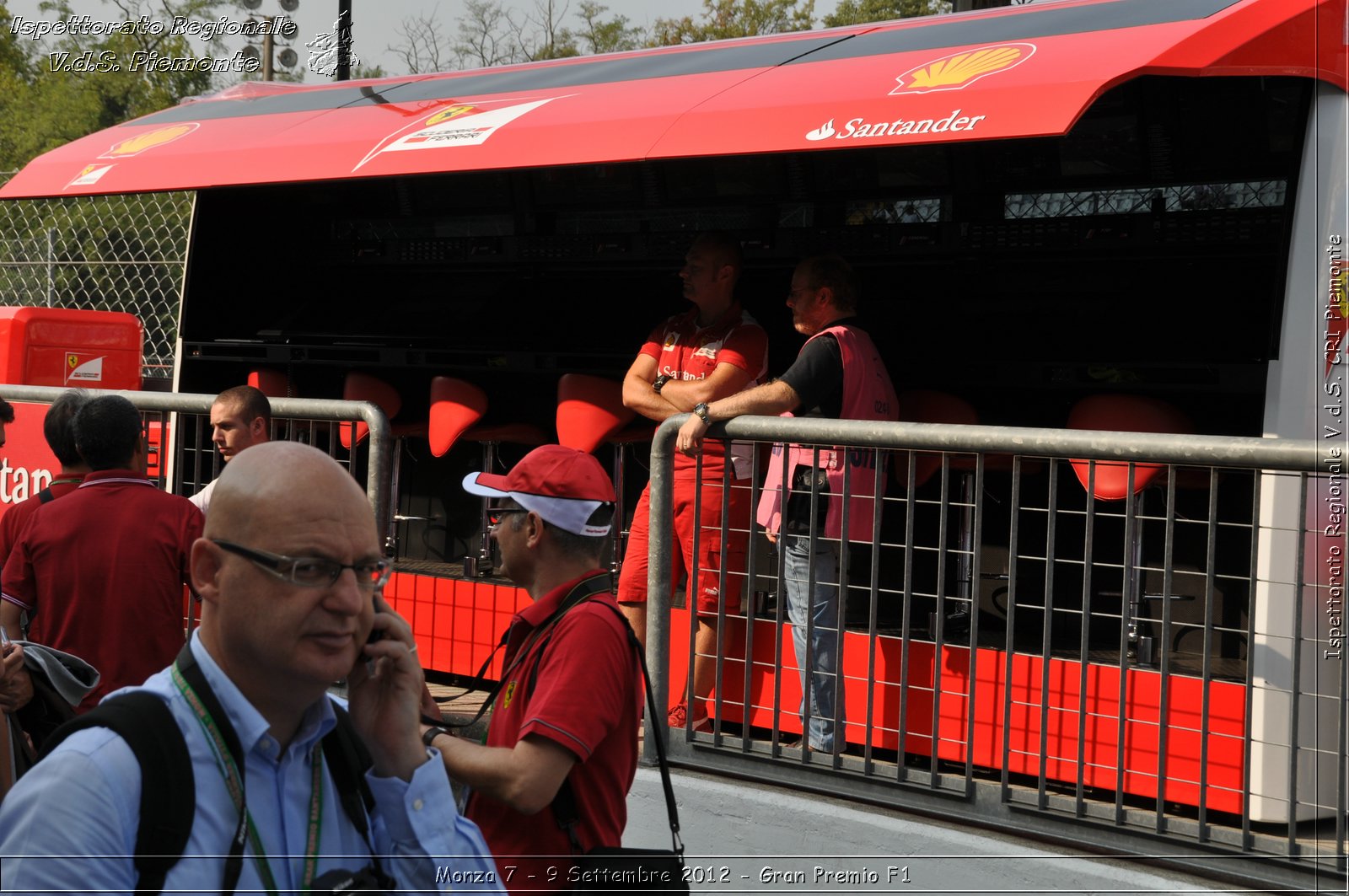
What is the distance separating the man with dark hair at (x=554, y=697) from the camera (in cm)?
252

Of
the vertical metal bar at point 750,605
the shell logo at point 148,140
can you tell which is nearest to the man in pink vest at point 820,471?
the vertical metal bar at point 750,605

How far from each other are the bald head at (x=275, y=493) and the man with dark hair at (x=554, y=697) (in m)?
0.86

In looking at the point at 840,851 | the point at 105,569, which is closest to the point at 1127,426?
the point at 840,851

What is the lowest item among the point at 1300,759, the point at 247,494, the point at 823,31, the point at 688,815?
the point at 688,815

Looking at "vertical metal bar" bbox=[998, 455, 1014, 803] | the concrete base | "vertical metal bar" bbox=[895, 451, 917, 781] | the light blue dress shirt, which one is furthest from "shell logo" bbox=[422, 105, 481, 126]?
the light blue dress shirt

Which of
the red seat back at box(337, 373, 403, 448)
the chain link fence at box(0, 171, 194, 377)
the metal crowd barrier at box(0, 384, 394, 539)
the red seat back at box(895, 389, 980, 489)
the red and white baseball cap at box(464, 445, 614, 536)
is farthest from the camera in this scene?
the chain link fence at box(0, 171, 194, 377)

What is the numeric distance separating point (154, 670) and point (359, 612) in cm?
252

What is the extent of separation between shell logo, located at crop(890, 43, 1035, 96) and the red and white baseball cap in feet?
6.78

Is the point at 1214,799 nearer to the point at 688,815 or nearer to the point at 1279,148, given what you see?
the point at 688,815

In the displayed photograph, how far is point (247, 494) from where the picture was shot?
1.76 metres

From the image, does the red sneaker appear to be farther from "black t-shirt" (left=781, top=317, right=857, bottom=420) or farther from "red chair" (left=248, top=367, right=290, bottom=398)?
"red chair" (left=248, top=367, right=290, bottom=398)

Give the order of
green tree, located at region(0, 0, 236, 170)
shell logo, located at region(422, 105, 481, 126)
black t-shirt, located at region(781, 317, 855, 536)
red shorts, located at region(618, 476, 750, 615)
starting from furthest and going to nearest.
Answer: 1. green tree, located at region(0, 0, 236, 170)
2. shell logo, located at region(422, 105, 481, 126)
3. red shorts, located at region(618, 476, 750, 615)
4. black t-shirt, located at region(781, 317, 855, 536)

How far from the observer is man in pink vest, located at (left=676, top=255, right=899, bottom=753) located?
4387mm

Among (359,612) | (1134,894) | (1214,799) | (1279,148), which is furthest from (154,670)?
(1279,148)
